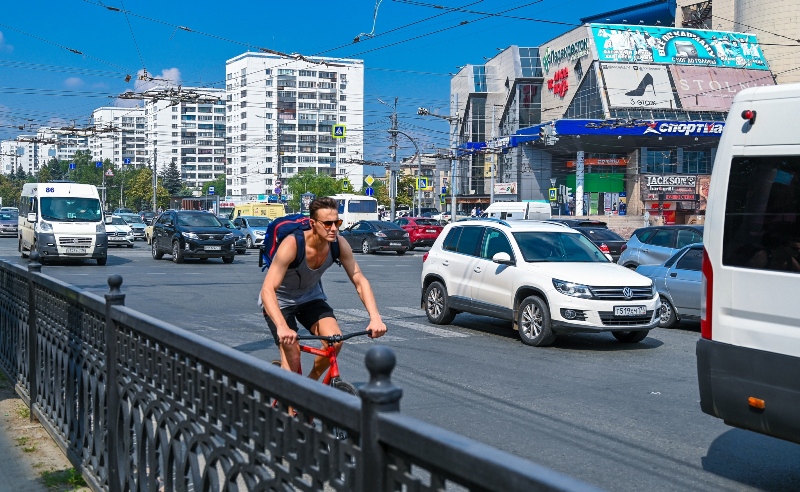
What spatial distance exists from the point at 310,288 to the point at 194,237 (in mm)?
23280

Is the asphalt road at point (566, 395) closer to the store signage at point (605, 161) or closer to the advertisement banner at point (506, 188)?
the store signage at point (605, 161)

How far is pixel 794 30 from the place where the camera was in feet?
223

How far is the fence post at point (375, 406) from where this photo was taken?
7.32 ft

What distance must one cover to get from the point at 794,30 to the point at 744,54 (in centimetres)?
404

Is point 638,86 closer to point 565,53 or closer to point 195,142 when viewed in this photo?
point 565,53

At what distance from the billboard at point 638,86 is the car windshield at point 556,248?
56.8 metres

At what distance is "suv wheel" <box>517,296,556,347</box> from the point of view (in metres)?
A: 11.6

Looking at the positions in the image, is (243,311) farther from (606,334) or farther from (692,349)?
(692,349)

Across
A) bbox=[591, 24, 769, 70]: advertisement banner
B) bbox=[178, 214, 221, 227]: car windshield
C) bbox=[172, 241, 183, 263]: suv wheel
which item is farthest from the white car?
bbox=[591, 24, 769, 70]: advertisement banner

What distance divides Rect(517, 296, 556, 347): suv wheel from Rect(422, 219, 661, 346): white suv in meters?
0.01

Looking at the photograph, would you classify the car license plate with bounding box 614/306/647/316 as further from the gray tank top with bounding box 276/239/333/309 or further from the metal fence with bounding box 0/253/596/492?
the metal fence with bounding box 0/253/596/492

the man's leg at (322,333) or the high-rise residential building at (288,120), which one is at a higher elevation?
the high-rise residential building at (288,120)

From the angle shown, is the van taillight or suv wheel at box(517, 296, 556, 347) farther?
suv wheel at box(517, 296, 556, 347)

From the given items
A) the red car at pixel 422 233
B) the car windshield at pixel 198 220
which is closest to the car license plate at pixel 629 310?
the car windshield at pixel 198 220
